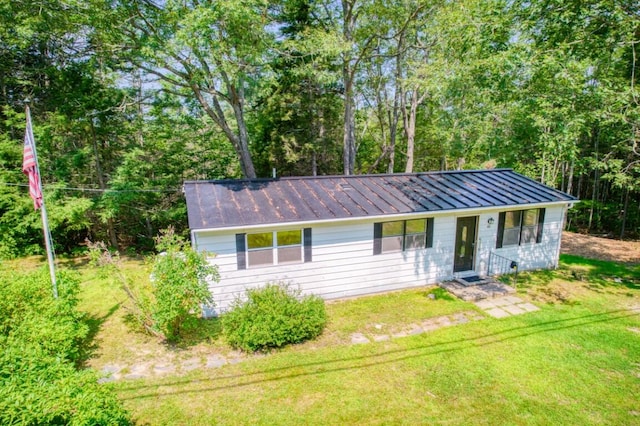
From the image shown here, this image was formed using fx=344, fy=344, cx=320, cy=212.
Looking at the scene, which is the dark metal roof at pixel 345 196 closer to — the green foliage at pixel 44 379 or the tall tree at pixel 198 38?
the green foliage at pixel 44 379

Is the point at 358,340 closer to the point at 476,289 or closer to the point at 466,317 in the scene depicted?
the point at 466,317

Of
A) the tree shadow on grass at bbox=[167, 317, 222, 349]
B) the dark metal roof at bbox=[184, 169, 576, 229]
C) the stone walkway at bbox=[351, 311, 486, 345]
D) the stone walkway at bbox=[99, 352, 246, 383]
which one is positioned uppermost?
the dark metal roof at bbox=[184, 169, 576, 229]

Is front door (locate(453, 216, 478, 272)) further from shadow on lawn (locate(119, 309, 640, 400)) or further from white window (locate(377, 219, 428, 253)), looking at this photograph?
shadow on lawn (locate(119, 309, 640, 400))

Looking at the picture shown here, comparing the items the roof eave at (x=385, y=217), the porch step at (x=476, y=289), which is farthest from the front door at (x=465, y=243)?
the porch step at (x=476, y=289)

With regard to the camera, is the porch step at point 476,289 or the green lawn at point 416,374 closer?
the green lawn at point 416,374

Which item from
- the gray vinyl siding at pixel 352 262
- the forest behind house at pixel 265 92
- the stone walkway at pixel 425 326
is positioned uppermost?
the forest behind house at pixel 265 92

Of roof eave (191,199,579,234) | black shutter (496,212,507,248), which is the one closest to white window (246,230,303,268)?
roof eave (191,199,579,234)

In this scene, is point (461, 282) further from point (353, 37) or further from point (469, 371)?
point (353, 37)
